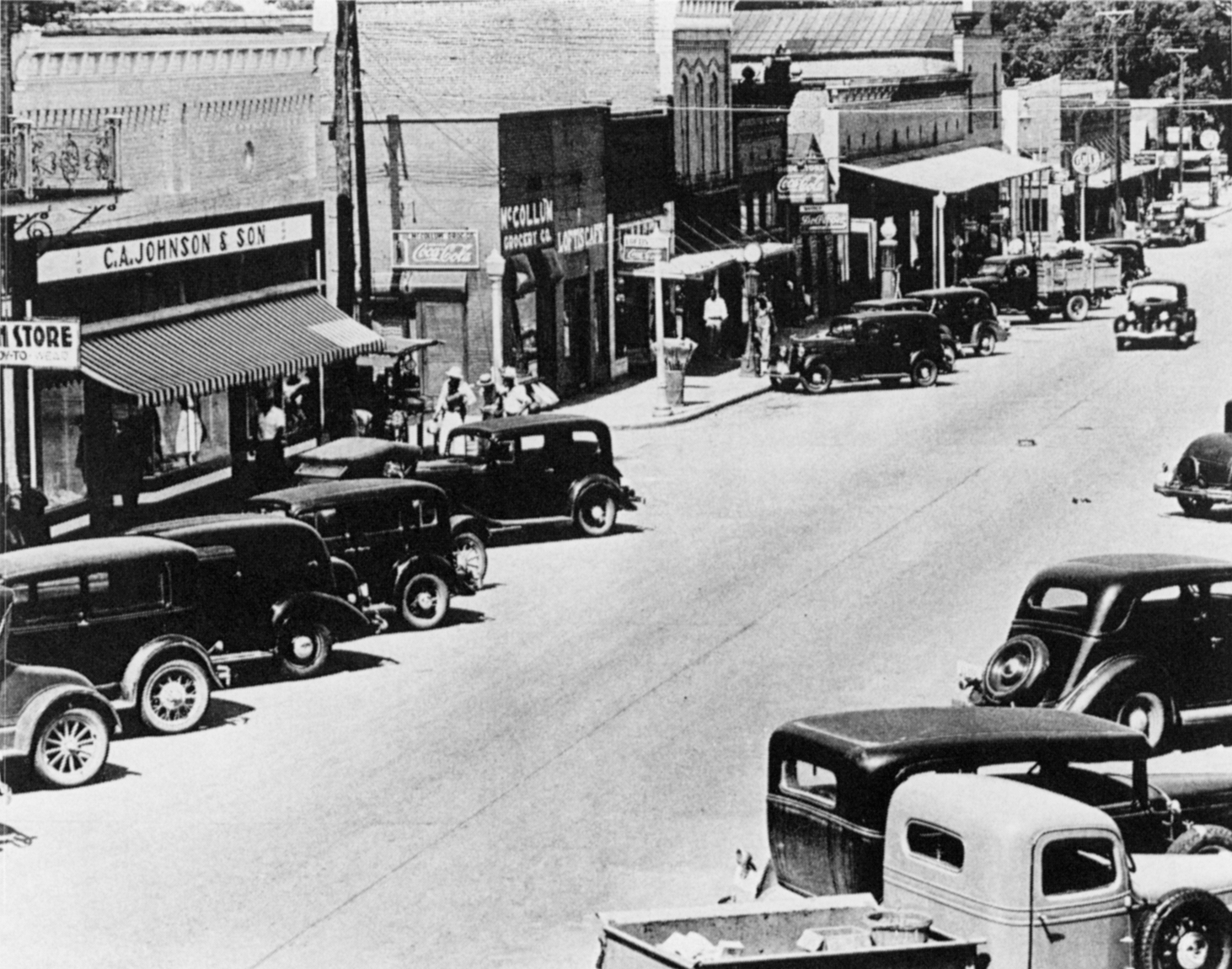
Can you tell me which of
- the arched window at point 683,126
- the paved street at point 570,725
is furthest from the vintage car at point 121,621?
the arched window at point 683,126

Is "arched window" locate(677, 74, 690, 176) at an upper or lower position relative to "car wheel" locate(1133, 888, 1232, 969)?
upper

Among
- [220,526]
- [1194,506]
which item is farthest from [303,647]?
[1194,506]

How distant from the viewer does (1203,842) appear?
1307cm

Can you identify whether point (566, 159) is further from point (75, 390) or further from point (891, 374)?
point (75, 390)

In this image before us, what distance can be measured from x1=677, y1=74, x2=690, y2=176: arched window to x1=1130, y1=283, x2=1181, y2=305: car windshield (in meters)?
10.6

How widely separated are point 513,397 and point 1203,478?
12.2 metres

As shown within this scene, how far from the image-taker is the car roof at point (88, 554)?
17.5 meters

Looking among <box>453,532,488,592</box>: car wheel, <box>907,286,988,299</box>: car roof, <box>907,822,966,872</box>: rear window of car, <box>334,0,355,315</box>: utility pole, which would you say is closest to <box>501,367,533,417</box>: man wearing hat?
<box>334,0,355,315</box>: utility pole

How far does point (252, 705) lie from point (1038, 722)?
8.62 m

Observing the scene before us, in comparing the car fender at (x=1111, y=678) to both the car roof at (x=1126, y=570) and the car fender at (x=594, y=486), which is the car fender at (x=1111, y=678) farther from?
the car fender at (x=594, y=486)

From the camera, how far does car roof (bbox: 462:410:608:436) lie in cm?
2620

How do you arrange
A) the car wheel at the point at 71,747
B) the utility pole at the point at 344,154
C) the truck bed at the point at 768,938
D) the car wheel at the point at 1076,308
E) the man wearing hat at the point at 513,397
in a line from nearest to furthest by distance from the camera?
the truck bed at the point at 768,938 → the car wheel at the point at 71,747 → the utility pole at the point at 344,154 → the man wearing hat at the point at 513,397 → the car wheel at the point at 1076,308

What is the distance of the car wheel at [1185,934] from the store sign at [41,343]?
1346 centimetres

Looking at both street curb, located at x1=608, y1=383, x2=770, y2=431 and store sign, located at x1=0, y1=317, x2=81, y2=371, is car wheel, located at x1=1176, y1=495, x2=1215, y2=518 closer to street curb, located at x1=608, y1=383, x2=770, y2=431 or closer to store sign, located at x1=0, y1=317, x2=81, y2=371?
street curb, located at x1=608, y1=383, x2=770, y2=431
